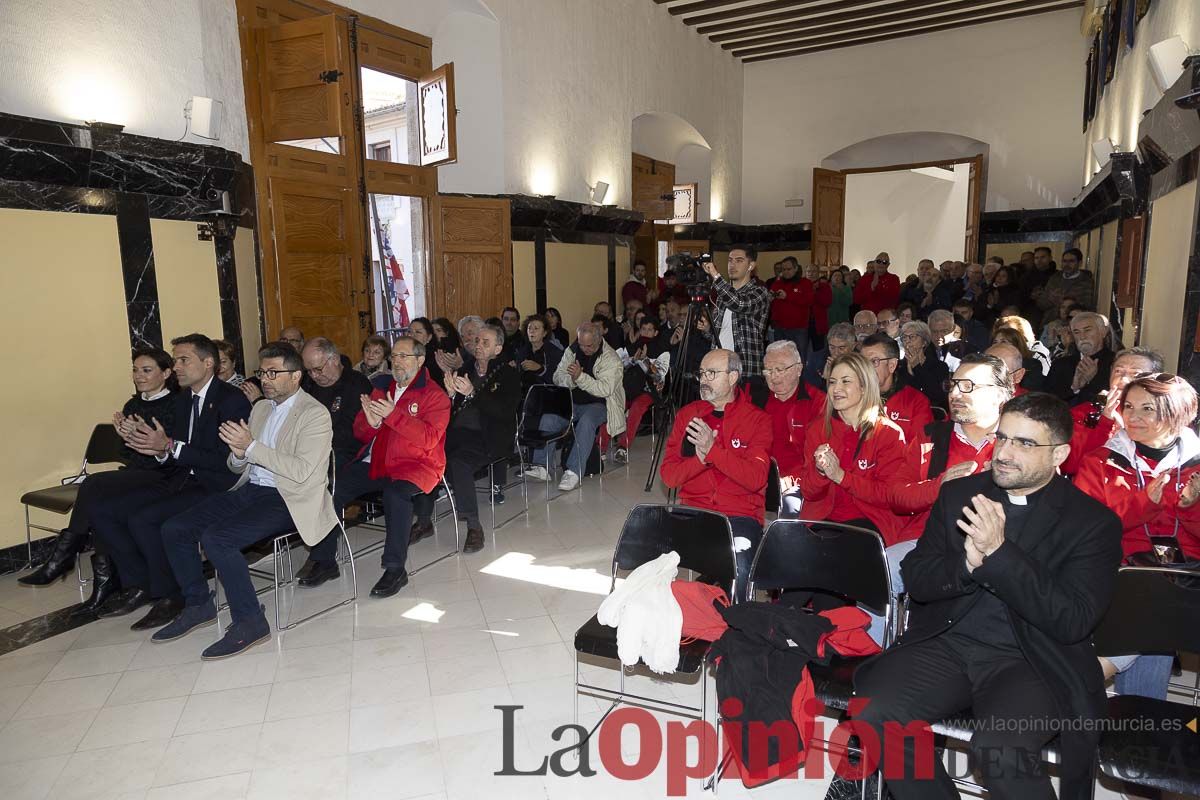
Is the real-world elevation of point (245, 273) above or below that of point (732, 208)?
below

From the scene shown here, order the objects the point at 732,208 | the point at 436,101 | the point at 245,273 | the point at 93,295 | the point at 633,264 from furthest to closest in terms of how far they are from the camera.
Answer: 1. the point at 732,208
2. the point at 633,264
3. the point at 436,101
4. the point at 245,273
5. the point at 93,295

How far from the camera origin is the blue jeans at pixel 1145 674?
231 cm

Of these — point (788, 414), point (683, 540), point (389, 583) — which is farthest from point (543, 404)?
point (683, 540)

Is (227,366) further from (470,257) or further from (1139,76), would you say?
(1139,76)

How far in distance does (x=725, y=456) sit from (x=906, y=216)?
50.5ft

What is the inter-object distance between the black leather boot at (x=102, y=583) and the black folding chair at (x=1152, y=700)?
13.9 feet

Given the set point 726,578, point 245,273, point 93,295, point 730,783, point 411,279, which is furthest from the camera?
point 411,279

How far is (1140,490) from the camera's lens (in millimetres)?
2602

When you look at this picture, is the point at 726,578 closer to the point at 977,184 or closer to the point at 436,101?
the point at 436,101

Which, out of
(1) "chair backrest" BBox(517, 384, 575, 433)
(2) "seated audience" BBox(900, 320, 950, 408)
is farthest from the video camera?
(2) "seated audience" BBox(900, 320, 950, 408)

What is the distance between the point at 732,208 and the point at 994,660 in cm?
1197

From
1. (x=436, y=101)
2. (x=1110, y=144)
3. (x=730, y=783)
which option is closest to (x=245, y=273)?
(x=436, y=101)

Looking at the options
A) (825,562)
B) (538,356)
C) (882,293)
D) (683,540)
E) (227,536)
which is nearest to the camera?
(825,562)

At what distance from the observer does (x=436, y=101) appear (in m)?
6.82
